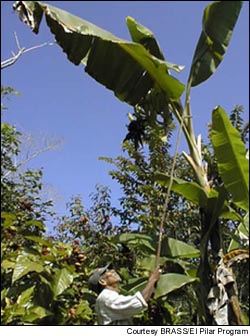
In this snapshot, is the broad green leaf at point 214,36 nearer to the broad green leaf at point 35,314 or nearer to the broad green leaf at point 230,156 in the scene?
the broad green leaf at point 230,156

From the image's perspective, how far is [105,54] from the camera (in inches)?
130

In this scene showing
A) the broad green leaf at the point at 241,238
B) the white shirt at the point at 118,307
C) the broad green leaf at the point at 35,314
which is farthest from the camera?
the broad green leaf at the point at 241,238

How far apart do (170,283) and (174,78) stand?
139 centimetres

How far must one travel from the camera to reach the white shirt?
7.38 feet

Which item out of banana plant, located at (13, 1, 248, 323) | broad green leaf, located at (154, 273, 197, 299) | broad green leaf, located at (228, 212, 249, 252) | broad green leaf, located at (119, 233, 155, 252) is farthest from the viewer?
broad green leaf, located at (228, 212, 249, 252)

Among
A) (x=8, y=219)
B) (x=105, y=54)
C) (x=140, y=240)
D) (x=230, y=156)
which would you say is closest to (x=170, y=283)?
(x=140, y=240)

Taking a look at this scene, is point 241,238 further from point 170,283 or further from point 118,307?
point 118,307

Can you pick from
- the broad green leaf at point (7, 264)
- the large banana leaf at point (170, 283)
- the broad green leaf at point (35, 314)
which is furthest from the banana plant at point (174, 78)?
the broad green leaf at point (7, 264)

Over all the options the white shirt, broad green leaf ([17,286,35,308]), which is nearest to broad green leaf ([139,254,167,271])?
broad green leaf ([17,286,35,308])

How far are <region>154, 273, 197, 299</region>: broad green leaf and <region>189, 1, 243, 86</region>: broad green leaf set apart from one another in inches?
57.0

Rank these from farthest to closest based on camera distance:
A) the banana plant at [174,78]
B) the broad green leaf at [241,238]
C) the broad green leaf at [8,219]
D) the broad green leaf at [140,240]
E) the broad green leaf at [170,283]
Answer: the broad green leaf at [241,238]
the broad green leaf at [140,240]
the broad green leaf at [8,219]
the banana plant at [174,78]
the broad green leaf at [170,283]

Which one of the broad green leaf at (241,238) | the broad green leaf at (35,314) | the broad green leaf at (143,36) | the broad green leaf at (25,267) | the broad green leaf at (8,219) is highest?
the broad green leaf at (143,36)

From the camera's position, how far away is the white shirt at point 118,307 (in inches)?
88.5

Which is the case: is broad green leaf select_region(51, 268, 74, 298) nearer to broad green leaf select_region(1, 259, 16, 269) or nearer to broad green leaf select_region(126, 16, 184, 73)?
broad green leaf select_region(1, 259, 16, 269)
